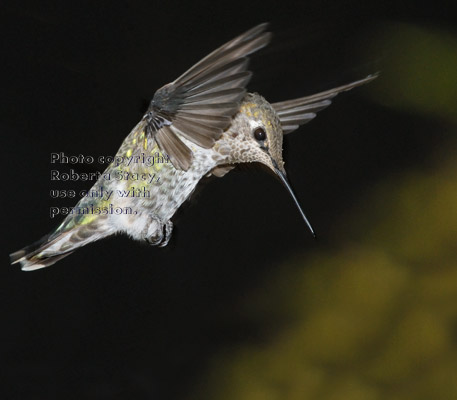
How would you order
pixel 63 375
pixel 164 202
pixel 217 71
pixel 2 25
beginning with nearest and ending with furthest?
pixel 217 71 < pixel 164 202 < pixel 2 25 < pixel 63 375

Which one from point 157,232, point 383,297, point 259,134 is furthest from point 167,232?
point 383,297

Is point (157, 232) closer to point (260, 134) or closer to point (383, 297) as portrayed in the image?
point (260, 134)

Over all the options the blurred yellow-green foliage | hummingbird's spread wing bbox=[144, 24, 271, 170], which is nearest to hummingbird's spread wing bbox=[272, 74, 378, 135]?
hummingbird's spread wing bbox=[144, 24, 271, 170]

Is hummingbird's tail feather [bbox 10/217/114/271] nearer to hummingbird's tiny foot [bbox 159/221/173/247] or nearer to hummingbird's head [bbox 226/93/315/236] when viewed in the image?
hummingbird's tiny foot [bbox 159/221/173/247]

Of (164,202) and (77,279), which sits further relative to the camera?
(77,279)

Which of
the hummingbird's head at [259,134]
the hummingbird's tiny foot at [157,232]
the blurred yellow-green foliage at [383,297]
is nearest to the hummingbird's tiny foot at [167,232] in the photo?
the hummingbird's tiny foot at [157,232]

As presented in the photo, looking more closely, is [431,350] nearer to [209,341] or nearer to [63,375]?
[209,341]

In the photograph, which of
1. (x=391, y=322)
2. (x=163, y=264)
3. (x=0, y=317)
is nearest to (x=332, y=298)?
(x=391, y=322)
